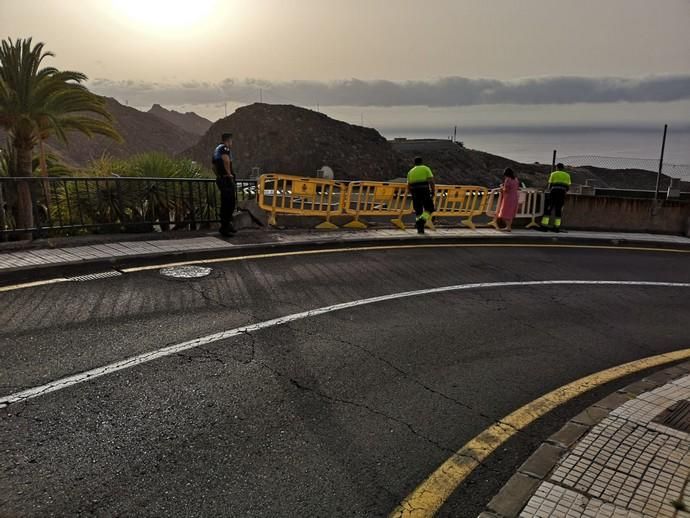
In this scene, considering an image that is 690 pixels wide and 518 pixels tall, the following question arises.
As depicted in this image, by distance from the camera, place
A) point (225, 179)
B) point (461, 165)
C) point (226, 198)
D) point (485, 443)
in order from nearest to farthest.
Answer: point (485, 443) → point (225, 179) → point (226, 198) → point (461, 165)

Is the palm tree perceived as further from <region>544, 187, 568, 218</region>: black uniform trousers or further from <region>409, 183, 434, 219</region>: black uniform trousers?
<region>544, 187, 568, 218</region>: black uniform trousers

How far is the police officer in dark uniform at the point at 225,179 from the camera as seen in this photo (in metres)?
10.2

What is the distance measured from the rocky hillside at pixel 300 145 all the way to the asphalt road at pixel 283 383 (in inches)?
3231

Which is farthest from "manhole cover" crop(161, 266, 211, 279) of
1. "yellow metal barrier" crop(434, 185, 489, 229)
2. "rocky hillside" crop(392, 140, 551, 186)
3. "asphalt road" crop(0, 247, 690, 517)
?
"rocky hillside" crop(392, 140, 551, 186)

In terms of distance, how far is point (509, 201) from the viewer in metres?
14.4

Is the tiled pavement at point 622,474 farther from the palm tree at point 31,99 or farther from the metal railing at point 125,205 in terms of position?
the palm tree at point 31,99

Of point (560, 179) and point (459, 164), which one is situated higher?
point (459, 164)

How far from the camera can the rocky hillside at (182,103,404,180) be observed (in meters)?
95.1

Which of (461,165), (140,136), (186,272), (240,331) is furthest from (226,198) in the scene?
(140,136)

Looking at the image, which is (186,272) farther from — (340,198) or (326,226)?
(340,198)

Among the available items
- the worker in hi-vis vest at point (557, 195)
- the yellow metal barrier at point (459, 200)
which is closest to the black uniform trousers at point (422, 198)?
the yellow metal barrier at point (459, 200)

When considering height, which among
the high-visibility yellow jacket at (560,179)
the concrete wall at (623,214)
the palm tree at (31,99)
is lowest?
the concrete wall at (623,214)

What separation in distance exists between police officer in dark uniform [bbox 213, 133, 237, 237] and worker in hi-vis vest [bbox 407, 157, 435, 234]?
4617 millimetres

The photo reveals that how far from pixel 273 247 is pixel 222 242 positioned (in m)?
0.99
